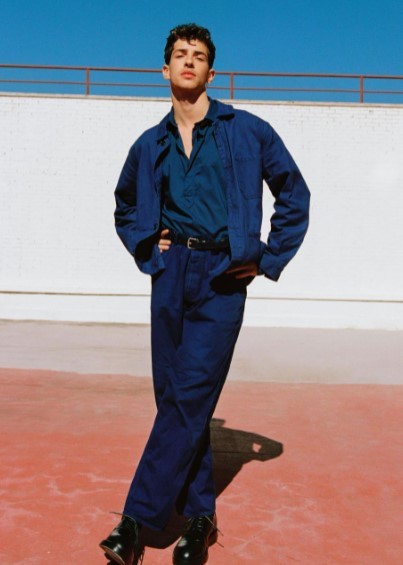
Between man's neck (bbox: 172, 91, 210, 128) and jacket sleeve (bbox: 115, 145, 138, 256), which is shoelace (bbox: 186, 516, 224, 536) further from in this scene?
man's neck (bbox: 172, 91, 210, 128)

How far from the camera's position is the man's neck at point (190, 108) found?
2.57 meters

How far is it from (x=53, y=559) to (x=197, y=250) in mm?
1295

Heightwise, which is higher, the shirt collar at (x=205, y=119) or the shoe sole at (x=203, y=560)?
the shirt collar at (x=205, y=119)

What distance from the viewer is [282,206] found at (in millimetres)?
2576

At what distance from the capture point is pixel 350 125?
40.5 ft

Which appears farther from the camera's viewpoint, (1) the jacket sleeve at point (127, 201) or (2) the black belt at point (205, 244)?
(1) the jacket sleeve at point (127, 201)

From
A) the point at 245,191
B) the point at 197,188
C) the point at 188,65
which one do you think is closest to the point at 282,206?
the point at 245,191

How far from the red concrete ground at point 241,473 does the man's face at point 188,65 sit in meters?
1.87

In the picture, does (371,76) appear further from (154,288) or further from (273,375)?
(154,288)

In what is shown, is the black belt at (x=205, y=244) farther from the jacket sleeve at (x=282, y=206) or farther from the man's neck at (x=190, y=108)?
the man's neck at (x=190, y=108)

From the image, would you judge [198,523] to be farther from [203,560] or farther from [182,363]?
[182,363]

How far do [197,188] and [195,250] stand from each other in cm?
24

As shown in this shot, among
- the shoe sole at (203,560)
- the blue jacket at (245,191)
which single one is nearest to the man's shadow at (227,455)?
the shoe sole at (203,560)

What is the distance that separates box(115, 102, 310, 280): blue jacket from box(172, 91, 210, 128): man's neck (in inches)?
2.9
